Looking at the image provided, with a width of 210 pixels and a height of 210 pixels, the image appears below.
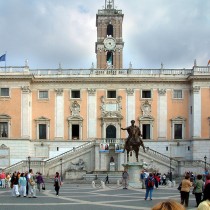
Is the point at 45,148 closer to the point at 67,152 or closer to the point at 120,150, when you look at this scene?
the point at 67,152

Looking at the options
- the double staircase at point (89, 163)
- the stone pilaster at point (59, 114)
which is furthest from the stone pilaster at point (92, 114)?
the double staircase at point (89, 163)

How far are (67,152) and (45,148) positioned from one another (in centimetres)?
410

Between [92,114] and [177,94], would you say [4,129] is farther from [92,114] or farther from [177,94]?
[177,94]

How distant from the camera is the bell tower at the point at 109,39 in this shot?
257ft

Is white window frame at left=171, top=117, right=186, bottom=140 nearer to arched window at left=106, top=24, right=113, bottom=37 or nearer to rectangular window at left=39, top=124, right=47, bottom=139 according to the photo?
rectangular window at left=39, top=124, right=47, bottom=139

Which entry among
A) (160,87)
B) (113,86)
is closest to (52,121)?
(113,86)

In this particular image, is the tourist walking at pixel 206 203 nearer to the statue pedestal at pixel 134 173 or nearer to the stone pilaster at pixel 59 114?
the statue pedestal at pixel 134 173

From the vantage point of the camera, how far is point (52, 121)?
211ft

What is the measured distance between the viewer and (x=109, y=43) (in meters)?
78.3

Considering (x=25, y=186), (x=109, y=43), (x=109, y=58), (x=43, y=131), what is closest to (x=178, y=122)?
(x=43, y=131)

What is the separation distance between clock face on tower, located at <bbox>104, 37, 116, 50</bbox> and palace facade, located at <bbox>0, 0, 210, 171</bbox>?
13.4 m

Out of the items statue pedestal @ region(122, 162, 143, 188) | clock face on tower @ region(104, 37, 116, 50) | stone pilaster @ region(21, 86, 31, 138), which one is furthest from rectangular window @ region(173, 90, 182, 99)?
statue pedestal @ region(122, 162, 143, 188)

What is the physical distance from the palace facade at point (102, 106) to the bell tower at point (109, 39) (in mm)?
13012

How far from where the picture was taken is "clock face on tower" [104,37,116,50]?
3076 inches
